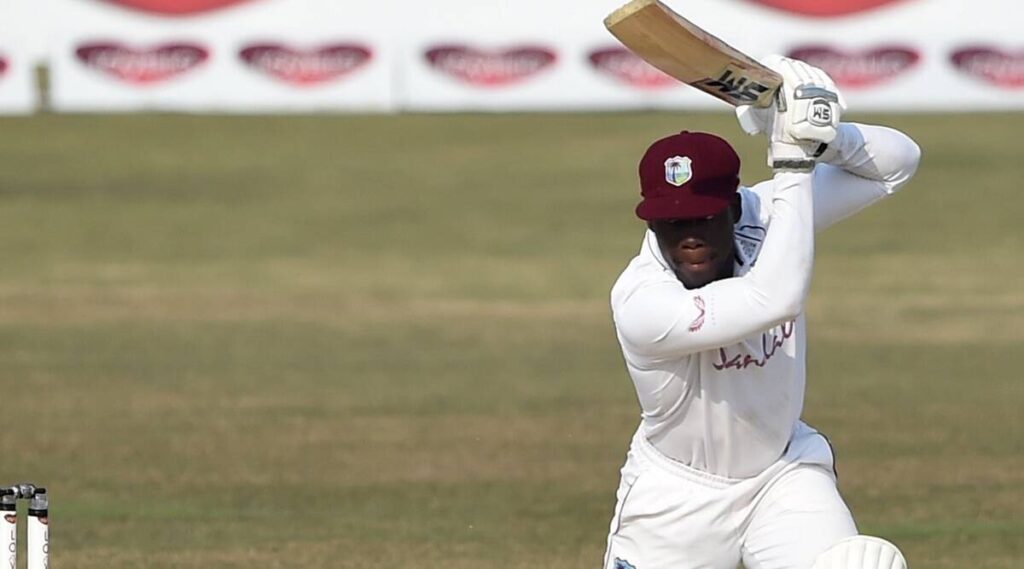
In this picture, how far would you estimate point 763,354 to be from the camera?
603 cm

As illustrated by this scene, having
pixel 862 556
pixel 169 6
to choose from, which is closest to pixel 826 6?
pixel 169 6

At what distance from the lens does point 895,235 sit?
2222 cm

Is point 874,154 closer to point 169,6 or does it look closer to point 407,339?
point 407,339

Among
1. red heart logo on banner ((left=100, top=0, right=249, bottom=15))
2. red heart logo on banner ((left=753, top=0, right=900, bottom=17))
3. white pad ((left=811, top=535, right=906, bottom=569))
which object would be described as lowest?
white pad ((left=811, top=535, right=906, bottom=569))

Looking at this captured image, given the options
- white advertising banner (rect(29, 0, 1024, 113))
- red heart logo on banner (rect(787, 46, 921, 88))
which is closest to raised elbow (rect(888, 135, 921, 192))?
white advertising banner (rect(29, 0, 1024, 113))

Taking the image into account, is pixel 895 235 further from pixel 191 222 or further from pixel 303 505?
pixel 303 505

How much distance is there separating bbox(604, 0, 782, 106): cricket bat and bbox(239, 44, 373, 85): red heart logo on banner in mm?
21228

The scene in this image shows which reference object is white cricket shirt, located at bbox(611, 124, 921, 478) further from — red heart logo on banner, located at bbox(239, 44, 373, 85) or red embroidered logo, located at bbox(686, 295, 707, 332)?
red heart logo on banner, located at bbox(239, 44, 373, 85)

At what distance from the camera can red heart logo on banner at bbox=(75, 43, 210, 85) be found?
2686 centimetres

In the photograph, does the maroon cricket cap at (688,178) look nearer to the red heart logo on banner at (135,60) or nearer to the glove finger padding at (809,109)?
the glove finger padding at (809,109)

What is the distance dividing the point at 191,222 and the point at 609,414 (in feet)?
34.6

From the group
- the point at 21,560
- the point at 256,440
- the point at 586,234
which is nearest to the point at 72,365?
the point at 256,440

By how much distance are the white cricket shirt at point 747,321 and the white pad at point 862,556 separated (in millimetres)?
587

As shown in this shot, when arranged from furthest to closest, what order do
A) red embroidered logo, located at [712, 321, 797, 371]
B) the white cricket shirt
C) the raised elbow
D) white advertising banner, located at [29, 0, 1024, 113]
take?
white advertising banner, located at [29, 0, 1024, 113] < the raised elbow < red embroidered logo, located at [712, 321, 797, 371] < the white cricket shirt
